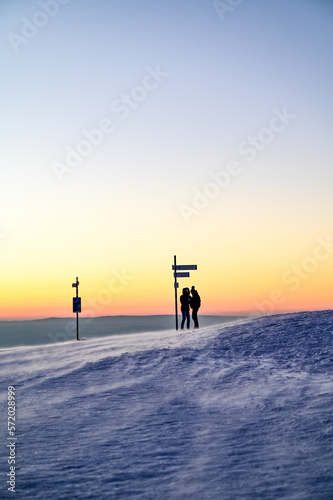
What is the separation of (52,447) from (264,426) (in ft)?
11.2

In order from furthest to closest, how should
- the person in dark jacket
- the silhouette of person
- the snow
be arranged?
1. the silhouette of person
2. the person in dark jacket
3. the snow

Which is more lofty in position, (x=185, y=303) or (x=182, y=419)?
(x=185, y=303)

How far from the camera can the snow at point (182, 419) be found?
19.1 ft

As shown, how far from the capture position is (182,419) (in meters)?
8.49

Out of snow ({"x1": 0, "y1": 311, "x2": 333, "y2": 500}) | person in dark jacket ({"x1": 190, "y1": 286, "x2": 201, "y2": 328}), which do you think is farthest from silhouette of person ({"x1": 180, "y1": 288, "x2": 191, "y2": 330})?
snow ({"x1": 0, "y1": 311, "x2": 333, "y2": 500})

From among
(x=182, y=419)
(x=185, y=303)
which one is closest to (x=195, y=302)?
(x=185, y=303)

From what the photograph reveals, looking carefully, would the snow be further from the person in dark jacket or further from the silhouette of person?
the silhouette of person

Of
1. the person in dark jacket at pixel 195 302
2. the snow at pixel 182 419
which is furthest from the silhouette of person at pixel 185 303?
the snow at pixel 182 419

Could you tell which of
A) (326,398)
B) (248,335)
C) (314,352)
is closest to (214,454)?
(326,398)

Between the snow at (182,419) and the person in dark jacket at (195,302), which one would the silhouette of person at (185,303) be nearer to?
the person in dark jacket at (195,302)

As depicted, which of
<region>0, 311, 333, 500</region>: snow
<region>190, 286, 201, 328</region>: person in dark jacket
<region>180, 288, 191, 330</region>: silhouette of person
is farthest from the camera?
<region>180, 288, 191, 330</region>: silhouette of person

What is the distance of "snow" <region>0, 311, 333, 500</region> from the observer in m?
5.82

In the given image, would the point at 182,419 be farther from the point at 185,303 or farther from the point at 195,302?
the point at 185,303

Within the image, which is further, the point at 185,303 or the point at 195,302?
the point at 185,303
